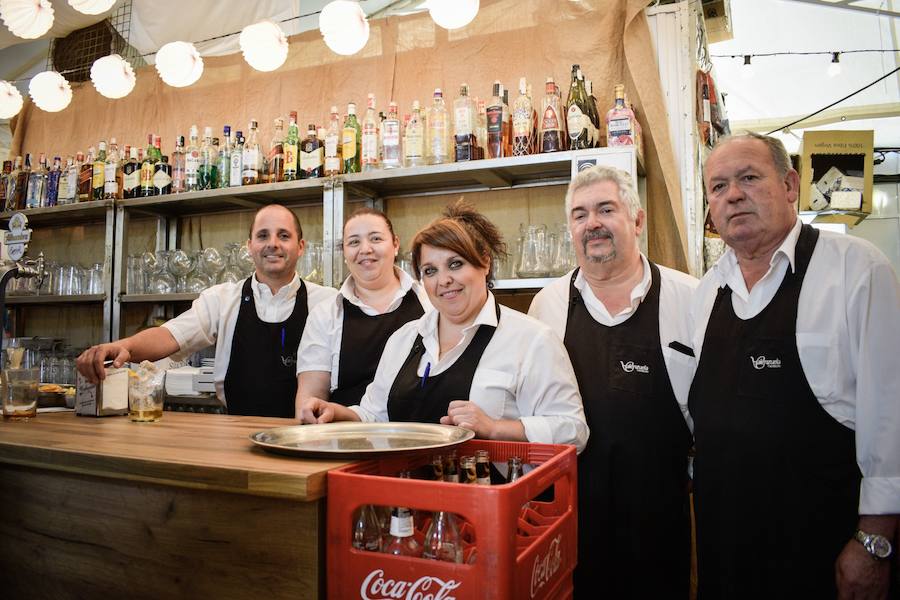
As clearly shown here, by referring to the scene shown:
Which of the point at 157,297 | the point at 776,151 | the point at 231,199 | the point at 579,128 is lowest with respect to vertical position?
the point at 157,297

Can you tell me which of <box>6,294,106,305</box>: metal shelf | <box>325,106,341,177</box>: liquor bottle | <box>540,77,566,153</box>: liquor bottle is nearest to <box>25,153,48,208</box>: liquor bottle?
<box>6,294,106,305</box>: metal shelf

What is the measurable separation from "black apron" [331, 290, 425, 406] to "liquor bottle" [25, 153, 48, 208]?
292 cm

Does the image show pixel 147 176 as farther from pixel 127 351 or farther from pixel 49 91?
pixel 127 351

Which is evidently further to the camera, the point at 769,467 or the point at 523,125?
the point at 523,125

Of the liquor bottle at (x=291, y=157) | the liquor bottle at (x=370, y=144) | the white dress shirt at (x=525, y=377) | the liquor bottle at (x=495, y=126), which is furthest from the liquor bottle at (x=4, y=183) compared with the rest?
the white dress shirt at (x=525, y=377)

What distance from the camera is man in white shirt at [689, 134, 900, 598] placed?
142cm

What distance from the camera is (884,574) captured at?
4.62ft

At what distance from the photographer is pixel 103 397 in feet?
6.63

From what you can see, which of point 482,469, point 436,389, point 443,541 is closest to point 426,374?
point 436,389

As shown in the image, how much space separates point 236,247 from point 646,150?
220 centimetres

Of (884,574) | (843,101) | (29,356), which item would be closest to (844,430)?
(884,574)

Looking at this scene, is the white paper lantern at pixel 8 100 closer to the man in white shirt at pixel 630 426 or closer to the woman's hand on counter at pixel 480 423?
the man in white shirt at pixel 630 426

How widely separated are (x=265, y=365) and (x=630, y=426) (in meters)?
1.53

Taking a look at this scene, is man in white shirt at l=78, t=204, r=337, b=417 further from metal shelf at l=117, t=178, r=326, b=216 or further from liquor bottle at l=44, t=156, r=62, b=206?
liquor bottle at l=44, t=156, r=62, b=206
